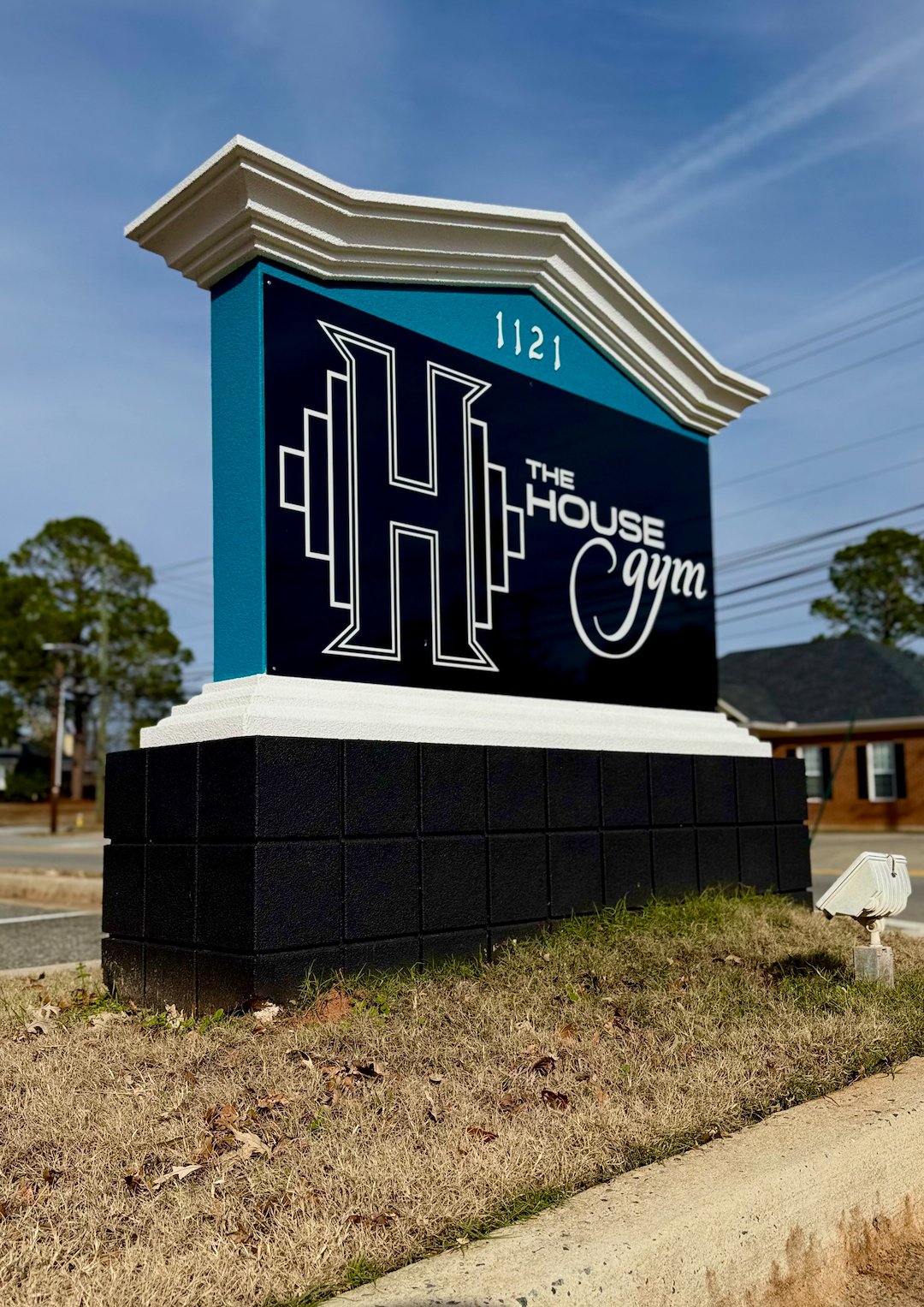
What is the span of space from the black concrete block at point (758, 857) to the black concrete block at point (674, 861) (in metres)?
0.60

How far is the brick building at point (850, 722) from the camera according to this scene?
31.9m

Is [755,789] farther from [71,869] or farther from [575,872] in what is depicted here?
[71,869]

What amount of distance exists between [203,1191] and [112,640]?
2143 inches

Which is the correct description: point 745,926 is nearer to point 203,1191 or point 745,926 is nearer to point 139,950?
point 139,950

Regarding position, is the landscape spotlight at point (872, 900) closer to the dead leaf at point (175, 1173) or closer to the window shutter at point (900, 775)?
the dead leaf at point (175, 1173)

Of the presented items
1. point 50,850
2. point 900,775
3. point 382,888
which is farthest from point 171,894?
point 900,775

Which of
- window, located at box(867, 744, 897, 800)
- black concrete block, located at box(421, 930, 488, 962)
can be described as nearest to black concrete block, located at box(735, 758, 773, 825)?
black concrete block, located at box(421, 930, 488, 962)

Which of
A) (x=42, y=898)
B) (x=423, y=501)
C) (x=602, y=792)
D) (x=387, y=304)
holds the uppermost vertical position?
(x=387, y=304)

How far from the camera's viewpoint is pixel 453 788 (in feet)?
19.1

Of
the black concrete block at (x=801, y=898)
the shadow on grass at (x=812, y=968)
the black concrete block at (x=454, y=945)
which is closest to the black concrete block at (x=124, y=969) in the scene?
the black concrete block at (x=454, y=945)

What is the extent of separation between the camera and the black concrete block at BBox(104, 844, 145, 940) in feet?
18.4

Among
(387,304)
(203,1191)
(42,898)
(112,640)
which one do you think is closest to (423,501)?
(387,304)

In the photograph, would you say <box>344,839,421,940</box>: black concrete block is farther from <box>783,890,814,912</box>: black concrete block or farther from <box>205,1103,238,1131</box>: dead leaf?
<box>783,890,814,912</box>: black concrete block

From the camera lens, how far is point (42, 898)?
1454 centimetres
